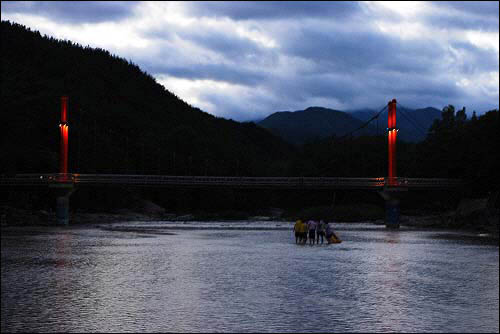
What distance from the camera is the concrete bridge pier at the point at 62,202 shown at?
3895 inches

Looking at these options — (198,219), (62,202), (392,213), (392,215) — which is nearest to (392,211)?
(392,213)

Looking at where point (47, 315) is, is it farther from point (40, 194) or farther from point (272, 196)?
point (272, 196)

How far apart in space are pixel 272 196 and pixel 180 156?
2913 cm

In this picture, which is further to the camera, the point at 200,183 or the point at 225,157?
the point at 225,157

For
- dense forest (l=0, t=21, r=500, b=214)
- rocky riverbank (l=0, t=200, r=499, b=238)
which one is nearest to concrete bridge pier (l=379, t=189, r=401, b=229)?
rocky riverbank (l=0, t=200, r=499, b=238)

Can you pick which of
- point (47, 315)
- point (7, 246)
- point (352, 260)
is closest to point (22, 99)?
point (7, 246)

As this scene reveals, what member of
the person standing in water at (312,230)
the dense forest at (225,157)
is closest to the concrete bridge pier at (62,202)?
the dense forest at (225,157)

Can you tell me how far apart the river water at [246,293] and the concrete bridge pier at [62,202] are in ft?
197

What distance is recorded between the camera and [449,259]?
127ft

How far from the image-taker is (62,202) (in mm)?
99750

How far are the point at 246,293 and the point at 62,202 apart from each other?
266 feet

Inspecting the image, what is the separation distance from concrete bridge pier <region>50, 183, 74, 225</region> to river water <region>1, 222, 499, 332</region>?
60051 mm

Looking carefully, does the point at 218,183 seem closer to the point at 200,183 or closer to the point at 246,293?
the point at 200,183

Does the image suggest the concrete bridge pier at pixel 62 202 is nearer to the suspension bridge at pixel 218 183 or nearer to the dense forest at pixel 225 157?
the suspension bridge at pixel 218 183
